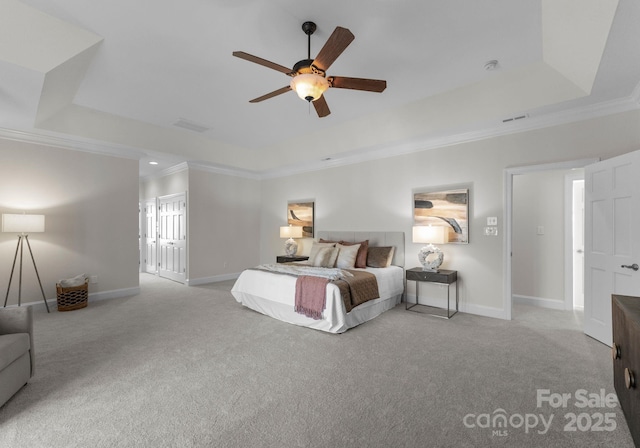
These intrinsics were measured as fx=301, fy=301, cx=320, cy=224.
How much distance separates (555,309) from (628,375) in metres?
3.85

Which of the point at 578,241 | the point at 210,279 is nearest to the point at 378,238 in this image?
the point at 578,241

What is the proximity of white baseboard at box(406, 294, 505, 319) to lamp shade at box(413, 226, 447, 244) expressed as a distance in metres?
0.95

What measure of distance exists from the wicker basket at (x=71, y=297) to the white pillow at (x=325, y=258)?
142 inches

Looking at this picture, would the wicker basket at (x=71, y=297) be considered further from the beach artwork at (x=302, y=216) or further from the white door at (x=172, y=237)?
the beach artwork at (x=302, y=216)

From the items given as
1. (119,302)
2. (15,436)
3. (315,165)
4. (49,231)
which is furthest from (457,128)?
(49,231)

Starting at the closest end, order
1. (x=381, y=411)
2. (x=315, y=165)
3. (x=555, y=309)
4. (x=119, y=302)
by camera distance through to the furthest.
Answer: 1. (x=381, y=411)
2. (x=555, y=309)
3. (x=119, y=302)
4. (x=315, y=165)

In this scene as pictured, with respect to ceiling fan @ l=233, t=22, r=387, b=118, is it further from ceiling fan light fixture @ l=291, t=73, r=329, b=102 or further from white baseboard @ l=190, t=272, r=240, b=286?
white baseboard @ l=190, t=272, r=240, b=286

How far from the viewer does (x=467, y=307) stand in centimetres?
441

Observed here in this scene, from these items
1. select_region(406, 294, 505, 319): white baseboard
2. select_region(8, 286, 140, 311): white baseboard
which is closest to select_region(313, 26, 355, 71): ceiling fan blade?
select_region(406, 294, 505, 319): white baseboard

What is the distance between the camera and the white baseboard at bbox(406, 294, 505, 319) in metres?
4.15

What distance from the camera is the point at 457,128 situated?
4238mm

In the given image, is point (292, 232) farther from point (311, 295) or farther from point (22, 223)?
point (22, 223)

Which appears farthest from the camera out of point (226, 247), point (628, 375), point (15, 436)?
point (226, 247)

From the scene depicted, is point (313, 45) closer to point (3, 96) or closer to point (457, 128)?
point (457, 128)
